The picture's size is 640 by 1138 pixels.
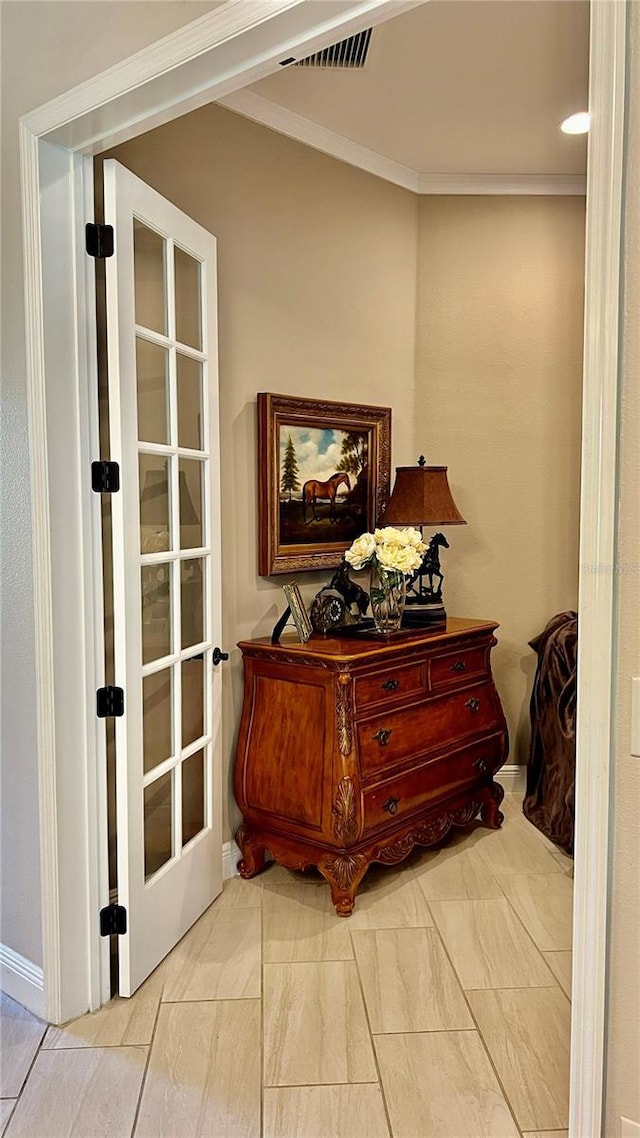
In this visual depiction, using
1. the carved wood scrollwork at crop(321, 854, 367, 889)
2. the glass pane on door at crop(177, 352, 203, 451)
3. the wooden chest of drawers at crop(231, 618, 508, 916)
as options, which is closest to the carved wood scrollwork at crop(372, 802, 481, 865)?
the wooden chest of drawers at crop(231, 618, 508, 916)

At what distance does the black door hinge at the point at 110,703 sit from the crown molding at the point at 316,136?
2.12 metres

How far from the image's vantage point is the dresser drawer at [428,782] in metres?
3.00

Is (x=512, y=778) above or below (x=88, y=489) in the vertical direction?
below

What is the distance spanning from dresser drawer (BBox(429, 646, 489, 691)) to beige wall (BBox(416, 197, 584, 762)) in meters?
0.60

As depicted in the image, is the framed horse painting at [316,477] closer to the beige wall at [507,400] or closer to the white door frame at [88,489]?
the beige wall at [507,400]

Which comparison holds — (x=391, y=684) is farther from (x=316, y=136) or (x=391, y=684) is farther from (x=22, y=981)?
(x=316, y=136)

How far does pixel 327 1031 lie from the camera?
2297mm

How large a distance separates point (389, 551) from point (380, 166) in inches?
70.3

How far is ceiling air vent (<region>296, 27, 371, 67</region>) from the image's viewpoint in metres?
2.75

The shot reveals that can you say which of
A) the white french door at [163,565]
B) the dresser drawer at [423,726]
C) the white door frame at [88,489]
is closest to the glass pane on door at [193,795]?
the white french door at [163,565]

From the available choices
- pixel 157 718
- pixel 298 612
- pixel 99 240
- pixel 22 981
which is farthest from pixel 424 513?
pixel 22 981

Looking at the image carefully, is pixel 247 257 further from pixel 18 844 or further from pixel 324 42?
pixel 18 844

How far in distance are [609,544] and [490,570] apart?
9.21ft

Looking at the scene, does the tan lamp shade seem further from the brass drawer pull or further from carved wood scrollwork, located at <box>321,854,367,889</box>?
carved wood scrollwork, located at <box>321,854,367,889</box>
